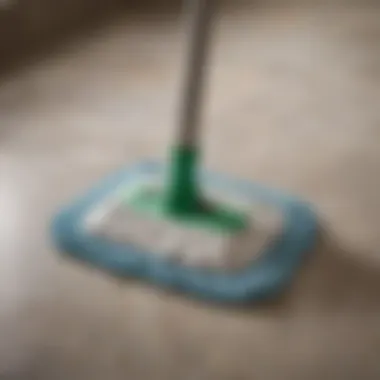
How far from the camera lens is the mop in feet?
4.16

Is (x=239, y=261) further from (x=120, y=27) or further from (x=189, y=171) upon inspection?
(x=120, y=27)

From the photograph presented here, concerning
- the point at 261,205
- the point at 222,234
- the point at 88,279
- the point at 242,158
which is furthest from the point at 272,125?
the point at 88,279

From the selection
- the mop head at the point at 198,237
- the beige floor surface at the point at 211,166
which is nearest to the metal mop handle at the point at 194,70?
the mop head at the point at 198,237

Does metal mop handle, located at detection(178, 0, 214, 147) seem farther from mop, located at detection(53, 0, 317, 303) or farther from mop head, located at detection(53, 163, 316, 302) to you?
mop head, located at detection(53, 163, 316, 302)

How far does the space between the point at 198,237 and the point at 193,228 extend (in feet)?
0.09

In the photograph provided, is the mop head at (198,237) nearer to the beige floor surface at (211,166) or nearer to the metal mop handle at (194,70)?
the beige floor surface at (211,166)

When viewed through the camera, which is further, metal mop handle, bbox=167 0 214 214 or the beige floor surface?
metal mop handle, bbox=167 0 214 214

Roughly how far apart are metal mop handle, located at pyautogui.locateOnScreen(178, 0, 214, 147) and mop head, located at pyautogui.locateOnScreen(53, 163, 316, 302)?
0.46 feet

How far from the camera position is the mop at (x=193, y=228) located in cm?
127

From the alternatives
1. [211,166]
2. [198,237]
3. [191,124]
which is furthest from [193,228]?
[211,166]

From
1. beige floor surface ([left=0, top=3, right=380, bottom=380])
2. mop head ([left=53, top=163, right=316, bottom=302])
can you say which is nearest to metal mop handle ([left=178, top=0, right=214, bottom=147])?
mop head ([left=53, top=163, right=316, bottom=302])

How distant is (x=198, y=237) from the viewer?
1344mm

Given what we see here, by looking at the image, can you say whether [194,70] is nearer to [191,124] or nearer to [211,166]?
[191,124]

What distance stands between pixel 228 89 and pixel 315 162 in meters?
0.46
